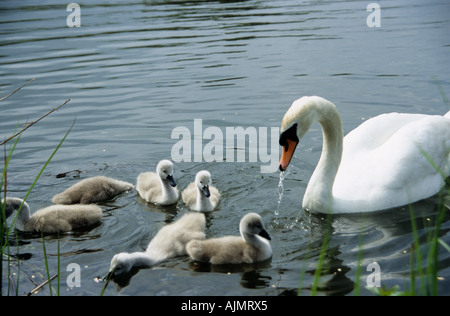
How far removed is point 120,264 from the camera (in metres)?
5.18

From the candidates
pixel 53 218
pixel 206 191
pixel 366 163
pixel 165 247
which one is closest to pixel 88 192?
pixel 53 218

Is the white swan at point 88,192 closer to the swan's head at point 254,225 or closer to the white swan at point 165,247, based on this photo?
the white swan at point 165,247

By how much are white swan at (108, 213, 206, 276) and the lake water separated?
0.12 meters

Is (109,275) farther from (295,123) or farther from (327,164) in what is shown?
(327,164)

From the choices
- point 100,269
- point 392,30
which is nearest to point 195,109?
point 100,269

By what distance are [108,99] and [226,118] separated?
3057mm

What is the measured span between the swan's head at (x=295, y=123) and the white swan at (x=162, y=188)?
1586 millimetres

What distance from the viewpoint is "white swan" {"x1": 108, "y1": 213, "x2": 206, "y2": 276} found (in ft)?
17.1

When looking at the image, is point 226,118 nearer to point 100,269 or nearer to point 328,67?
point 328,67

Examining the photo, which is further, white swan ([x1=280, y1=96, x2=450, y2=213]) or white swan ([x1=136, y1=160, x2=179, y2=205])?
white swan ([x1=136, y1=160, x2=179, y2=205])

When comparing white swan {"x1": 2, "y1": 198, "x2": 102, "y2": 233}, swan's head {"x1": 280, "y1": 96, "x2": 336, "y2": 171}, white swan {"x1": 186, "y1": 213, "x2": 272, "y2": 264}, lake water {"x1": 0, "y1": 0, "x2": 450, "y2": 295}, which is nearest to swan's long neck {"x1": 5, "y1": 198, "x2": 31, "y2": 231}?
white swan {"x1": 2, "y1": 198, "x2": 102, "y2": 233}

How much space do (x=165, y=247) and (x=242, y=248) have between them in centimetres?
73

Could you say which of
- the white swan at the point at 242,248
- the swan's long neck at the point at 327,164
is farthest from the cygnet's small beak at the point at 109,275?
the swan's long neck at the point at 327,164

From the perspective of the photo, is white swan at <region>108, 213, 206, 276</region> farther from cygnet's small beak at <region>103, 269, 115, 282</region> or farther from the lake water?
the lake water
